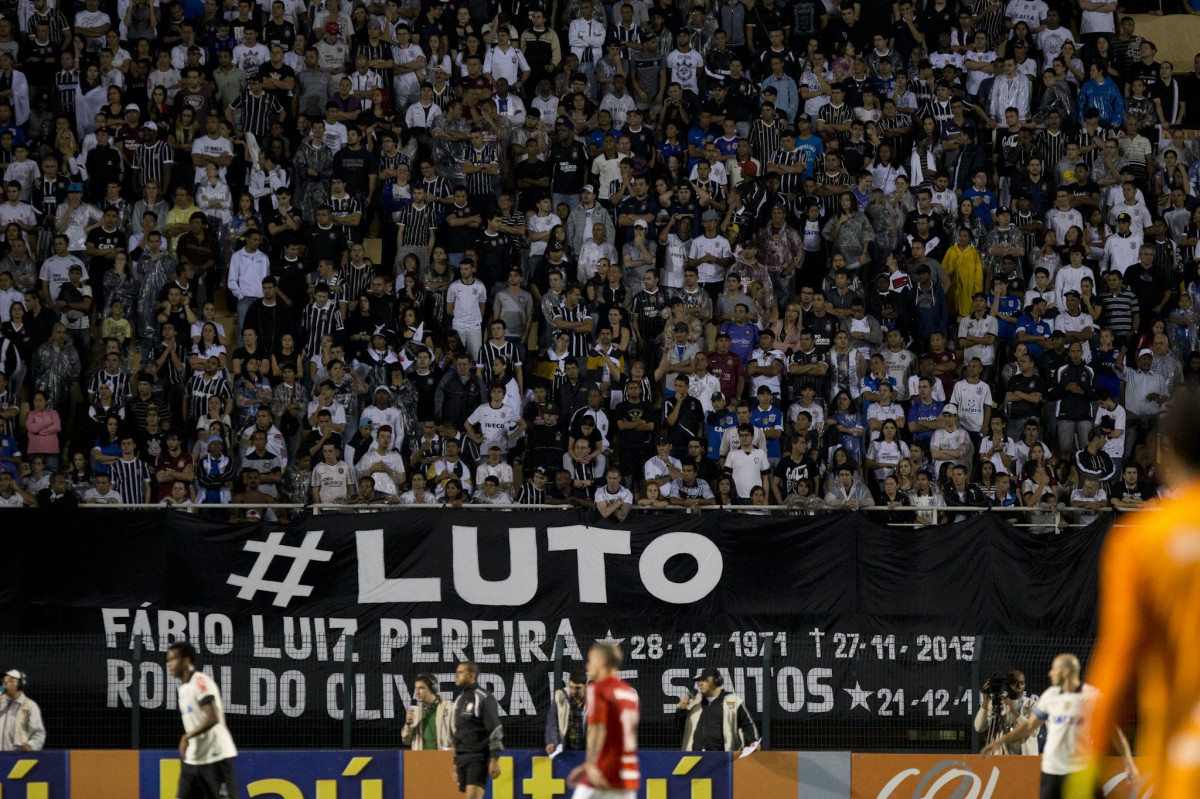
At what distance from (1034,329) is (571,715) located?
9.78m

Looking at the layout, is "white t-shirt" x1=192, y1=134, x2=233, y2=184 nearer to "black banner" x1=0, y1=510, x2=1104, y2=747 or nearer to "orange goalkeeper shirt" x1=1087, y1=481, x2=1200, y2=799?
"black banner" x1=0, y1=510, x2=1104, y2=747

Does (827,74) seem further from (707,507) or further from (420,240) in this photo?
(707,507)

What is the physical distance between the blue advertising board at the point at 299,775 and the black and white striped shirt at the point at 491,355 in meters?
7.15

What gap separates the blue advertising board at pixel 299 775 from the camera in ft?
45.8

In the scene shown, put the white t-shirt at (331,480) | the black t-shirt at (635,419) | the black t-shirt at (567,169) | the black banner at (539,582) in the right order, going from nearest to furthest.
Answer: the black banner at (539,582)
the white t-shirt at (331,480)
the black t-shirt at (635,419)
the black t-shirt at (567,169)

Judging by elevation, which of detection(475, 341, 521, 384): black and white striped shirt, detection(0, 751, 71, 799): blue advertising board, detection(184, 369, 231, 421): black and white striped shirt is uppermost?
detection(475, 341, 521, 384): black and white striped shirt

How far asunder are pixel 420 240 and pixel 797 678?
348 inches

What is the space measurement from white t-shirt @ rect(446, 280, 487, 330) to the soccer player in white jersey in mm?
9580

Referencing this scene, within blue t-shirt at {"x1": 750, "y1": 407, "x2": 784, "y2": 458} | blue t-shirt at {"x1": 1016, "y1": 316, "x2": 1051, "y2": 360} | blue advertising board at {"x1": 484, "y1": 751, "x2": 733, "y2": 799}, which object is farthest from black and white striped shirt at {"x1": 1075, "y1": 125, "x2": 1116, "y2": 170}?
blue advertising board at {"x1": 484, "y1": 751, "x2": 733, "y2": 799}

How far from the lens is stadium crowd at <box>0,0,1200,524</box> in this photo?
19359 mm

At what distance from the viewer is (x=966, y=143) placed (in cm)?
2319

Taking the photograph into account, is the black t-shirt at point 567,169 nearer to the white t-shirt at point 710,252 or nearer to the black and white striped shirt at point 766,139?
the white t-shirt at point 710,252

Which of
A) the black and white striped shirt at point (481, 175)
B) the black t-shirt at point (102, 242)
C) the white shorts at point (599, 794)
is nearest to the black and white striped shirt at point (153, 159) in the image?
the black t-shirt at point (102, 242)

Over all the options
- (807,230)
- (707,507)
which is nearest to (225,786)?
(707,507)
